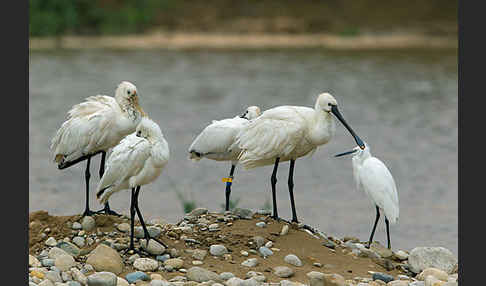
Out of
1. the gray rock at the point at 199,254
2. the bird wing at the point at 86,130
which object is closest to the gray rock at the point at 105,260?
the gray rock at the point at 199,254

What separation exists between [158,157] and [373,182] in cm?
256

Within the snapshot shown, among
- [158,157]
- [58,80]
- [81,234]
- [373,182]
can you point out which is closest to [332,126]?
[373,182]

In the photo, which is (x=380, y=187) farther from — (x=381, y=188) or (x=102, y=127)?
(x=102, y=127)

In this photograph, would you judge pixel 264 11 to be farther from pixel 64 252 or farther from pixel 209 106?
pixel 64 252

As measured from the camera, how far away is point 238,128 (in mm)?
10273

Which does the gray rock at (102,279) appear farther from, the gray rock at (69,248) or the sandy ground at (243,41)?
the sandy ground at (243,41)

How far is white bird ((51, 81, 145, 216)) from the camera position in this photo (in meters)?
9.67

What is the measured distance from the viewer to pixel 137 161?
8.64m

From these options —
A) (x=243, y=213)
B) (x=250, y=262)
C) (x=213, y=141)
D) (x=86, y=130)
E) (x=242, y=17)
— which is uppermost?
(x=242, y=17)

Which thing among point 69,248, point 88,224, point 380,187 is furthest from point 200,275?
point 380,187

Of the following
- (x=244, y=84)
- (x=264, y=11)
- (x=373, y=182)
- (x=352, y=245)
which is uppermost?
(x=264, y=11)

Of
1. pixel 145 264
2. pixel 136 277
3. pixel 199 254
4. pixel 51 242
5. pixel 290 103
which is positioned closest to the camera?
pixel 136 277

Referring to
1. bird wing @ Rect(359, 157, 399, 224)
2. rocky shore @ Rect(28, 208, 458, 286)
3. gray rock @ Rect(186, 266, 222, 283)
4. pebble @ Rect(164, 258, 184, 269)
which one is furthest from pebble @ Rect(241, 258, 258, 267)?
bird wing @ Rect(359, 157, 399, 224)

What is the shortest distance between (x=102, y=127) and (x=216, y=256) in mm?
1835
